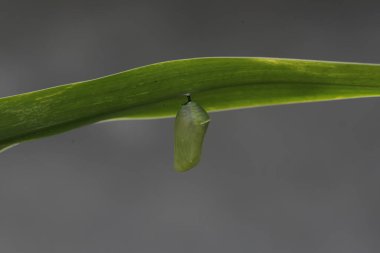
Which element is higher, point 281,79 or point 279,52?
point 279,52

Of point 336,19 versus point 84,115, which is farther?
point 336,19

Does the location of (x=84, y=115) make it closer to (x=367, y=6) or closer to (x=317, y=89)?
(x=317, y=89)

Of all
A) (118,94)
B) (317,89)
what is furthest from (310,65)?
(118,94)

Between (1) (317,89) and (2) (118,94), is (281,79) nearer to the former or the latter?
(1) (317,89)
